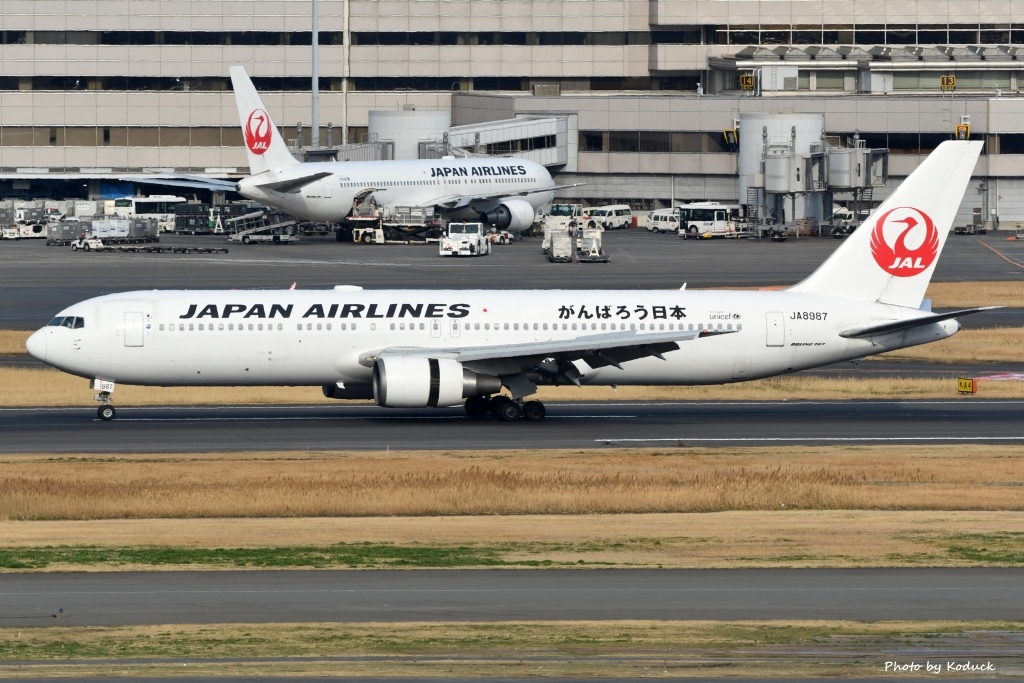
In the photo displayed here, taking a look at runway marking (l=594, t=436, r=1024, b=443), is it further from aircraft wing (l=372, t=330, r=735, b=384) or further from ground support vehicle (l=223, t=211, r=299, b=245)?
ground support vehicle (l=223, t=211, r=299, b=245)

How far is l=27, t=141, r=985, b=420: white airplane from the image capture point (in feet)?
165

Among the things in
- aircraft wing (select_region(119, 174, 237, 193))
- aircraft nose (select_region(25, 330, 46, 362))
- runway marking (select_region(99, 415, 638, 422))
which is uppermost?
aircraft wing (select_region(119, 174, 237, 193))

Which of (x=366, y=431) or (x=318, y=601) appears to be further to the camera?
(x=366, y=431)

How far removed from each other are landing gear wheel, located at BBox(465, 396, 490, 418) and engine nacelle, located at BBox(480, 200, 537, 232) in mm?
74863

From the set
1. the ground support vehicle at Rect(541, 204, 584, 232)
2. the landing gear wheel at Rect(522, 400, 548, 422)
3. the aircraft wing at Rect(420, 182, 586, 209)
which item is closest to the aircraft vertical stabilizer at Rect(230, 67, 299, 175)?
the aircraft wing at Rect(420, 182, 586, 209)

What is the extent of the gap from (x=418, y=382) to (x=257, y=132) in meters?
75.0

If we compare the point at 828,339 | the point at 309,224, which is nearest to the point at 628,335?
the point at 828,339

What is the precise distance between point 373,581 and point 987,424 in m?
29.8

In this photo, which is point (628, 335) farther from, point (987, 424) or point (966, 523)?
point (966, 523)

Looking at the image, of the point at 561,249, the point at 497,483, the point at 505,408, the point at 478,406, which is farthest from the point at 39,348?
the point at 561,249

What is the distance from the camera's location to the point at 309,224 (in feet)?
453

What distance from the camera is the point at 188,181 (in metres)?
142
